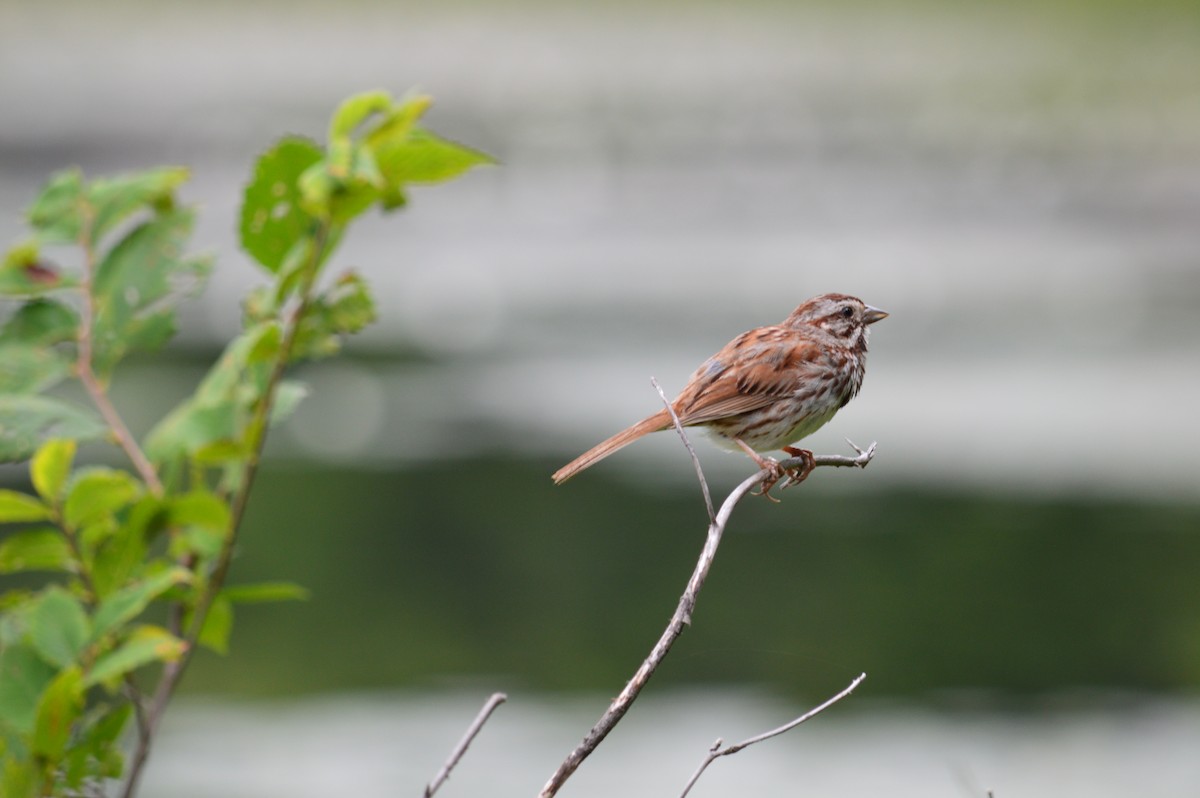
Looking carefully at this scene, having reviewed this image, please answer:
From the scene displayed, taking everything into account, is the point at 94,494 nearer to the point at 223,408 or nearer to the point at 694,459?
the point at 223,408

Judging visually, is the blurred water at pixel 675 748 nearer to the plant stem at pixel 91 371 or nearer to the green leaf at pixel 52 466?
the plant stem at pixel 91 371

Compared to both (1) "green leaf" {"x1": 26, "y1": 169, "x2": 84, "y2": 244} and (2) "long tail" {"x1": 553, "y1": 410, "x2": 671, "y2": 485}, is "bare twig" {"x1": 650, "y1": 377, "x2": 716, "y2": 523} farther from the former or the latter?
(1) "green leaf" {"x1": 26, "y1": 169, "x2": 84, "y2": 244}

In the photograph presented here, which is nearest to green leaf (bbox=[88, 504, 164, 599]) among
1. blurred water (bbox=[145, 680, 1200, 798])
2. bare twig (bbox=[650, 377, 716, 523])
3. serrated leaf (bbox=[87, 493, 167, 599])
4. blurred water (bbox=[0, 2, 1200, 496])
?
serrated leaf (bbox=[87, 493, 167, 599])

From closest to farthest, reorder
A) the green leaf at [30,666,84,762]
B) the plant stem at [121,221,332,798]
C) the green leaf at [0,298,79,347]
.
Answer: the green leaf at [30,666,84,762]
the plant stem at [121,221,332,798]
the green leaf at [0,298,79,347]

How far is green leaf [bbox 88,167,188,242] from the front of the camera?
3.22 m

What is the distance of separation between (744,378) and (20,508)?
241 centimetres

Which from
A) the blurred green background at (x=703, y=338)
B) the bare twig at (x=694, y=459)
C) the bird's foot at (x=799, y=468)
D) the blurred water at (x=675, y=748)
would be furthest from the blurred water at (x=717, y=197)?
the bare twig at (x=694, y=459)

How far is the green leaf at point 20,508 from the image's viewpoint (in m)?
2.94

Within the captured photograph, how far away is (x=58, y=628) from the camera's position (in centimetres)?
280

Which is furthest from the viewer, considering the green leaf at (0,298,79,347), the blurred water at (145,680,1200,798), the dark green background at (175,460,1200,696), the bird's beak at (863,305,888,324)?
the dark green background at (175,460,1200,696)

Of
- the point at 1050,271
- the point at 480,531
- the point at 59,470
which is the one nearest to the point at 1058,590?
the point at 480,531

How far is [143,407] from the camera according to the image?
18266mm

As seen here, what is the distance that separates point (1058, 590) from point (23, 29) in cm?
4208

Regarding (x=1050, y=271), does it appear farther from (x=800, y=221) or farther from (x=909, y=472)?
(x=909, y=472)
